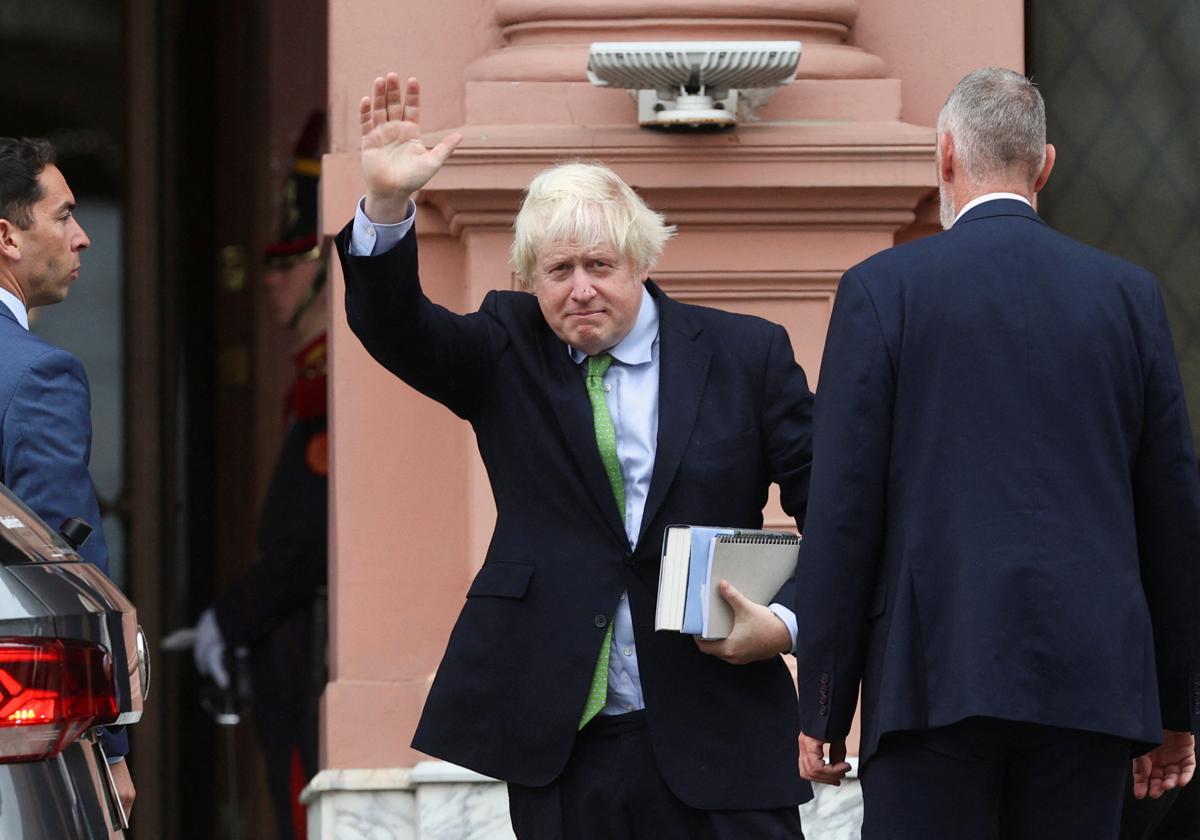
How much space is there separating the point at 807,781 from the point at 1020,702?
0.69 m

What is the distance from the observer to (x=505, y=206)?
6.03m

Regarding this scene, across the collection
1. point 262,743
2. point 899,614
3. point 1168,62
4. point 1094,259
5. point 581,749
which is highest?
point 1168,62

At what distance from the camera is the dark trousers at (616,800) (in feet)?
13.6

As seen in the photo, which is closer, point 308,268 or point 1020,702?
point 1020,702

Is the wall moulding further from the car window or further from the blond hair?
the car window

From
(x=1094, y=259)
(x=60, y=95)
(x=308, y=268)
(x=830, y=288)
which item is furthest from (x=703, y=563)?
(x=60, y=95)

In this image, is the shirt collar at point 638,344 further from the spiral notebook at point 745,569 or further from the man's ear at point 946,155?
the man's ear at point 946,155

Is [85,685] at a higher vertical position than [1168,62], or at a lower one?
lower

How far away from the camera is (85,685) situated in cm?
355

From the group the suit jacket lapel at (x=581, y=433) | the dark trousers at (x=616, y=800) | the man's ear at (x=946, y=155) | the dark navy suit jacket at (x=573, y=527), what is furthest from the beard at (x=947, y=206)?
the dark trousers at (x=616, y=800)

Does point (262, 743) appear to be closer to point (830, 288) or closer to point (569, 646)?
point (830, 288)

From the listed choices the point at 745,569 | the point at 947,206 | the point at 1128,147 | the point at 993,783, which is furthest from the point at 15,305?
the point at 1128,147

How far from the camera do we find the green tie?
413 centimetres

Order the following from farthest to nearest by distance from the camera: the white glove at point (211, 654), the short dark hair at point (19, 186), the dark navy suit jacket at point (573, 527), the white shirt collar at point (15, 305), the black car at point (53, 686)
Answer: the white glove at point (211, 654) < the short dark hair at point (19, 186) < the white shirt collar at point (15, 305) < the dark navy suit jacket at point (573, 527) < the black car at point (53, 686)
